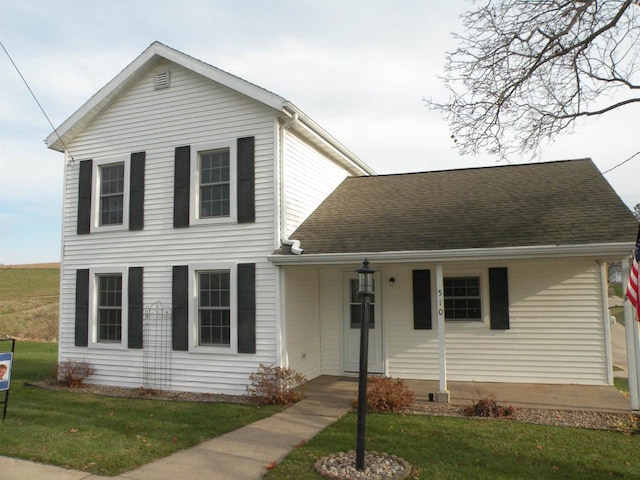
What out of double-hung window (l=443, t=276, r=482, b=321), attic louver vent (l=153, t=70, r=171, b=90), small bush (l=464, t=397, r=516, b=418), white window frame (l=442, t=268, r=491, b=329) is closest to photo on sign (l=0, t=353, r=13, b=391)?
attic louver vent (l=153, t=70, r=171, b=90)

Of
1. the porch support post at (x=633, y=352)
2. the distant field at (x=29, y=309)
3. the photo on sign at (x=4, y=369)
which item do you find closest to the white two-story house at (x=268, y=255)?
the porch support post at (x=633, y=352)

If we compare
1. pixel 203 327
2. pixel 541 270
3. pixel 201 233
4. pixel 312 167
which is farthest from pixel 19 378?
pixel 541 270

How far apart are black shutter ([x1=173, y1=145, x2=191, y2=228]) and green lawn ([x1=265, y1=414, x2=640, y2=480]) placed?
Answer: 5552 mm

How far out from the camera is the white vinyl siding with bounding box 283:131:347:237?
1036 cm

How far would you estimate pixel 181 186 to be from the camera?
34.8 ft

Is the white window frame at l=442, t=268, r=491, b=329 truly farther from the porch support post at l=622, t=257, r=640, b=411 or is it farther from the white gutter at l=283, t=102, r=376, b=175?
the white gutter at l=283, t=102, r=376, b=175

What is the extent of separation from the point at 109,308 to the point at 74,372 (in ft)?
5.25

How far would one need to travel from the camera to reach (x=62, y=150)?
12.2 metres

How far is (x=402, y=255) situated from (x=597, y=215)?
3680mm

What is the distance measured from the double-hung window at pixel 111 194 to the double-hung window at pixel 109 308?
135 centimetres

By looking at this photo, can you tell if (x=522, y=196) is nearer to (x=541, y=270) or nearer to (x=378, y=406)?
(x=541, y=270)

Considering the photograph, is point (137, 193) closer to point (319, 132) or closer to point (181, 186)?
point (181, 186)

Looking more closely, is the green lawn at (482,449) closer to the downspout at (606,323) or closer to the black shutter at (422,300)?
the black shutter at (422,300)

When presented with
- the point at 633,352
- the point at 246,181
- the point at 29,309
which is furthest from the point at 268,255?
the point at 29,309
